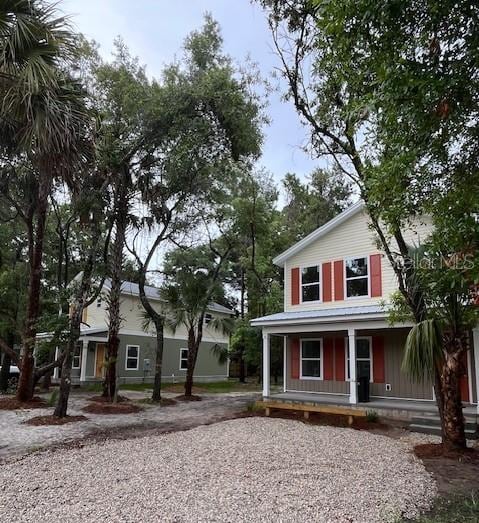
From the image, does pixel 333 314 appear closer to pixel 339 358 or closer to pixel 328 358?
pixel 339 358

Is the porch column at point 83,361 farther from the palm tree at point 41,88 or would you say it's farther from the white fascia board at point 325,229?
the palm tree at point 41,88

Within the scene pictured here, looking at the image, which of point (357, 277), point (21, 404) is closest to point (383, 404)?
point (357, 277)

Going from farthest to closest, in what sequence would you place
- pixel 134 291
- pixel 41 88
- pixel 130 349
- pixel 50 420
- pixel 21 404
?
pixel 134 291, pixel 130 349, pixel 21 404, pixel 50 420, pixel 41 88

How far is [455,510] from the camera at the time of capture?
504 cm

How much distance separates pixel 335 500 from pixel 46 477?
383 cm

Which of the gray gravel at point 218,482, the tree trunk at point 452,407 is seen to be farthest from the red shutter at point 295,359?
the tree trunk at point 452,407

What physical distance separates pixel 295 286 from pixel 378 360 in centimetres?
385

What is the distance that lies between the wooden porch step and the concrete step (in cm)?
140

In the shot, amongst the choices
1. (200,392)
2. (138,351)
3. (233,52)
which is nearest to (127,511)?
(233,52)

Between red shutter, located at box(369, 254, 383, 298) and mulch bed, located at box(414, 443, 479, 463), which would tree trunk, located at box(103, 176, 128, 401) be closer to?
red shutter, located at box(369, 254, 383, 298)

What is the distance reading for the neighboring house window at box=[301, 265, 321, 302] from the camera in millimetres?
15438

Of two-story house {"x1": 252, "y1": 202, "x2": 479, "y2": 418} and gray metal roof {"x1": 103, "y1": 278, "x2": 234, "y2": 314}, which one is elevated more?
gray metal roof {"x1": 103, "y1": 278, "x2": 234, "y2": 314}

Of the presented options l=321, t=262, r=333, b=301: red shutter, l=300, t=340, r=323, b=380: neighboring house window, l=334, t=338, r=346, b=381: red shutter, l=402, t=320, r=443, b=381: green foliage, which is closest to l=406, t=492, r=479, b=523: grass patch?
l=402, t=320, r=443, b=381: green foliage

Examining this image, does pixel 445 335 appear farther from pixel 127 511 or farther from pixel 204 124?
pixel 204 124
